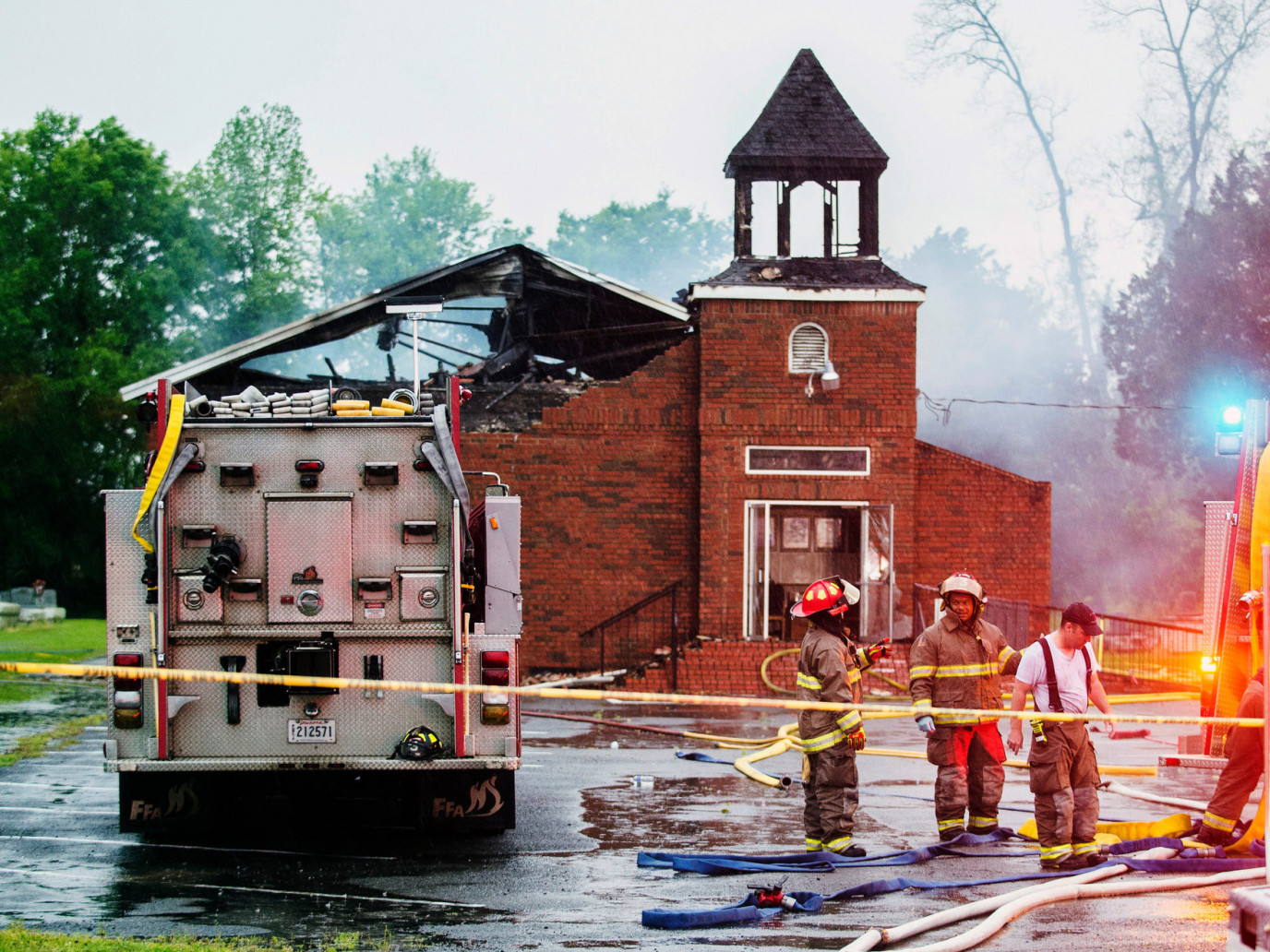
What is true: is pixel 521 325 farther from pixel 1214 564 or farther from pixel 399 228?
pixel 399 228

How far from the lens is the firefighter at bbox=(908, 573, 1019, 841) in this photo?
9.33 m

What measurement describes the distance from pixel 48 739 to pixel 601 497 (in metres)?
9.33

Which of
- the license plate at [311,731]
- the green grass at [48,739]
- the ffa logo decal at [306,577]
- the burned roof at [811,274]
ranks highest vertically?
the burned roof at [811,274]

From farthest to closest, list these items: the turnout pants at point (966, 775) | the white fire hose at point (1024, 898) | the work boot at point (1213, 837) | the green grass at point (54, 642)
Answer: the green grass at point (54, 642) → the turnout pants at point (966, 775) → the work boot at point (1213, 837) → the white fire hose at point (1024, 898)

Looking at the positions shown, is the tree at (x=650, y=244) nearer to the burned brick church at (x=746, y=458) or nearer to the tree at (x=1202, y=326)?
the tree at (x=1202, y=326)

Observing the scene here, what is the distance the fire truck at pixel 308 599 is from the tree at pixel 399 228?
2319 inches

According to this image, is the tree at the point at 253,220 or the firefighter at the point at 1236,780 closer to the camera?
the firefighter at the point at 1236,780

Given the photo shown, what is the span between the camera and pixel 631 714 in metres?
17.6

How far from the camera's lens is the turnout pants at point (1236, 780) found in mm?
8750

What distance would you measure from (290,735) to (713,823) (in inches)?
121

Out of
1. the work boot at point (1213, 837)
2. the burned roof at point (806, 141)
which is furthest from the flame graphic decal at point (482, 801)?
the burned roof at point (806, 141)

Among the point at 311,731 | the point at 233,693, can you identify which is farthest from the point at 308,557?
the point at 311,731

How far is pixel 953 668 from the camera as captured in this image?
9.58 meters

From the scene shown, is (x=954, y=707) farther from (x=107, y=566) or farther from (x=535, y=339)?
(x=535, y=339)
